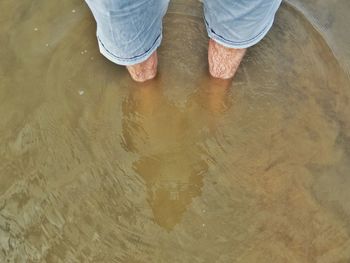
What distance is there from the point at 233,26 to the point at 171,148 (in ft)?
1.33

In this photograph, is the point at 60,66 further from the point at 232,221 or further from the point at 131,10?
the point at 232,221

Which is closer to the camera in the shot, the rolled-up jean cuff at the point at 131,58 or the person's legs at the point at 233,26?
the person's legs at the point at 233,26

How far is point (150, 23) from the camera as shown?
4.42 feet

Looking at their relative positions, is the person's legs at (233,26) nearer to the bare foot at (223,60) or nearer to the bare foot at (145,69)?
the bare foot at (223,60)

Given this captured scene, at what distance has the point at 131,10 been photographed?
1.24 m

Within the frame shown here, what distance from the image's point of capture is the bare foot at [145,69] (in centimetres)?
154

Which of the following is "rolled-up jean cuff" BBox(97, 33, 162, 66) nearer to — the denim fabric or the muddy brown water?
the denim fabric

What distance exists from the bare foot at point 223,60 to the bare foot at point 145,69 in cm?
18

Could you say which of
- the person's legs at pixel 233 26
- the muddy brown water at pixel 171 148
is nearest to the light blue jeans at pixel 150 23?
the person's legs at pixel 233 26

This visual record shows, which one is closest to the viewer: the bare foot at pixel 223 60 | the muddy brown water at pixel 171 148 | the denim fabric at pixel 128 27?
the denim fabric at pixel 128 27

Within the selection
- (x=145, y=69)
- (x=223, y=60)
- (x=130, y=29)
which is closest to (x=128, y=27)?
(x=130, y=29)

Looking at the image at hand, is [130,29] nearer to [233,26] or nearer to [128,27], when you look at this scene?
[128,27]

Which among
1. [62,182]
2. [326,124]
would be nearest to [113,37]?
[62,182]

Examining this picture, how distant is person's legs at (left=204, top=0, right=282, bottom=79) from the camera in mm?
1306
